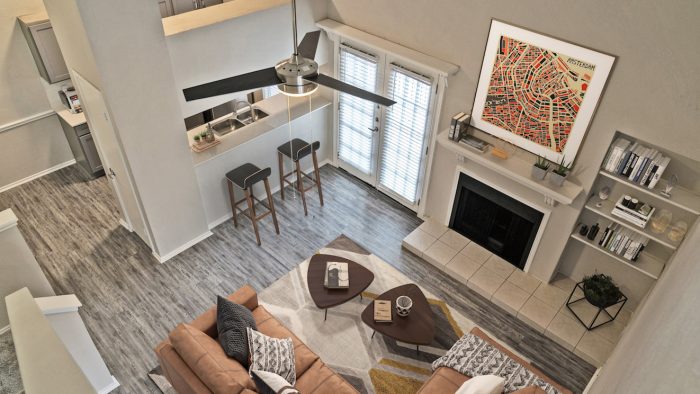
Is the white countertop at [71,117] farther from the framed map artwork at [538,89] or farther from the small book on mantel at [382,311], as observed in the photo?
the framed map artwork at [538,89]

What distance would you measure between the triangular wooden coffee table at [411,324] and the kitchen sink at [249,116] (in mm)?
3284

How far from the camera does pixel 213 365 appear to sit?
373 cm

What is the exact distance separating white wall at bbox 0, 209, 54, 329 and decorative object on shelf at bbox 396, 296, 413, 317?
3140 millimetres

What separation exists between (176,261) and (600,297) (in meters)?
4.96

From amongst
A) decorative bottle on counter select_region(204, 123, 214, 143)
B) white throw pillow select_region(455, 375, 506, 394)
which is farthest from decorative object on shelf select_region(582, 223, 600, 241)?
decorative bottle on counter select_region(204, 123, 214, 143)

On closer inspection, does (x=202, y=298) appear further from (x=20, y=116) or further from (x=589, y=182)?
(x=589, y=182)

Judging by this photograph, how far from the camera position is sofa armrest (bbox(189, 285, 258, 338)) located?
4.32 metres

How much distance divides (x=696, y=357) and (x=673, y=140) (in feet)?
14.6

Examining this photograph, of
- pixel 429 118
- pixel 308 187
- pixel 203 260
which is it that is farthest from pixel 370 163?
pixel 203 260

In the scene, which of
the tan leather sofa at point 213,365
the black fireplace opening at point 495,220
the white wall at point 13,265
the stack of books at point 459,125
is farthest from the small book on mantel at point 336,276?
the white wall at point 13,265

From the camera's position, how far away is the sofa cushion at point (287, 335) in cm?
432

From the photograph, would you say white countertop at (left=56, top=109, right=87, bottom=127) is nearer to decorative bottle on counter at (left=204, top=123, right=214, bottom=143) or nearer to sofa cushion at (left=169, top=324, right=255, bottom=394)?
decorative bottle on counter at (left=204, top=123, right=214, bottom=143)

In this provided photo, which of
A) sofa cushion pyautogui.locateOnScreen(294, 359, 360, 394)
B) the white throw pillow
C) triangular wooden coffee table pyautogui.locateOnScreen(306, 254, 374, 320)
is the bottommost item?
sofa cushion pyautogui.locateOnScreen(294, 359, 360, 394)

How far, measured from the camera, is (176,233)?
603 cm
